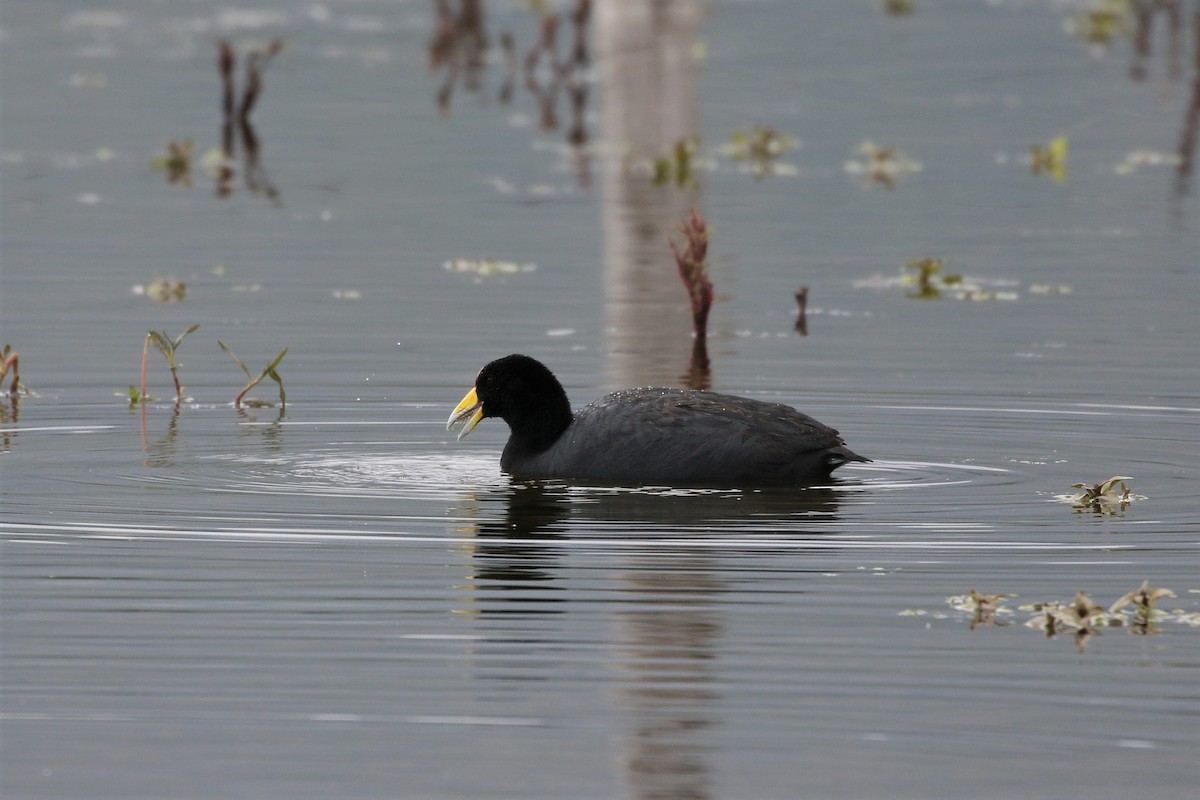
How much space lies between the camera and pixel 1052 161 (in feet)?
76.0

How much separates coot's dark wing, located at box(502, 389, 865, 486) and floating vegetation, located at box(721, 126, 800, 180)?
13.5m

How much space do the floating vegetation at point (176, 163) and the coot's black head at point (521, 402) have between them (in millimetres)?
12656

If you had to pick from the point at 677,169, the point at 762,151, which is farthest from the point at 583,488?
the point at 762,151

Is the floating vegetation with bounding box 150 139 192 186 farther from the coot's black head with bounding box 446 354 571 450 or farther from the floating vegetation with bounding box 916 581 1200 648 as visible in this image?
the floating vegetation with bounding box 916 581 1200 648

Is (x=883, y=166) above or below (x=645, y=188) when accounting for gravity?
above

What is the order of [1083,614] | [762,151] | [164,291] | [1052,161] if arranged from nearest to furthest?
[1083,614]
[164,291]
[1052,161]
[762,151]

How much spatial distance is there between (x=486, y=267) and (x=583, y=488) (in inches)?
285

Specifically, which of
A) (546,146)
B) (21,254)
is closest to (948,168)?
(546,146)

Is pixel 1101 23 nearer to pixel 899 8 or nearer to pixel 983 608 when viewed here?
pixel 899 8

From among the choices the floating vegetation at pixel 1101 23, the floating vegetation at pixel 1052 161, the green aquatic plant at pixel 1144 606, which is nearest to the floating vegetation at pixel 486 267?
the floating vegetation at pixel 1052 161

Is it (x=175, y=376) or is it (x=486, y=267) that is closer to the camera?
(x=175, y=376)

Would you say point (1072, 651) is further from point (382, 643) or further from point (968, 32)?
point (968, 32)

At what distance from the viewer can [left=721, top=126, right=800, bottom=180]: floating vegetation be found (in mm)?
23844

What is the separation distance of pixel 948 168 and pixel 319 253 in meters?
8.26
